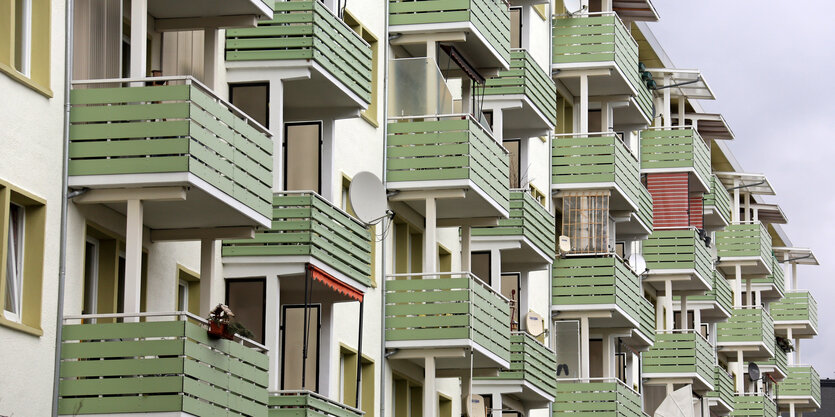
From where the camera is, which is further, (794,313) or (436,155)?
(794,313)

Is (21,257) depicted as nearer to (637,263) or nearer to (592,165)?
(592,165)

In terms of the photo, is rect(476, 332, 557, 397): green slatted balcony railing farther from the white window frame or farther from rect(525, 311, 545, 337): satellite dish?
the white window frame

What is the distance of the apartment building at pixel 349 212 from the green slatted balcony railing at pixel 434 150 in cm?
6

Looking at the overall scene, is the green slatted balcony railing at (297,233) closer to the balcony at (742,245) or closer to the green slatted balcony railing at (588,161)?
the green slatted balcony railing at (588,161)

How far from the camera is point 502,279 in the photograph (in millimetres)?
50844

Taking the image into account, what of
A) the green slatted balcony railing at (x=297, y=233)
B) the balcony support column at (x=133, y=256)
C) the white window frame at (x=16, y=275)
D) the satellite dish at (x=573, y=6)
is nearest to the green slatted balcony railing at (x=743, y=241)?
the satellite dish at (x=573, y=6)

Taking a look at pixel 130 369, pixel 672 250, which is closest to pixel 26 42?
pixel 130 369

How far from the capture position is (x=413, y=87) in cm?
4188

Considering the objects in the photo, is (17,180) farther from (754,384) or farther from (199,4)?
(754,384)

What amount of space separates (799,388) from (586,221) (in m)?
40.5

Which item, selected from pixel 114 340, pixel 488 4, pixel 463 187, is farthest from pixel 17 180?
pixel 488 4

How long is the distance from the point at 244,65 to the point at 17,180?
8669 mm

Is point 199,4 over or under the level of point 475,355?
over

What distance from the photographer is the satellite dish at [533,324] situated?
50562 mm
